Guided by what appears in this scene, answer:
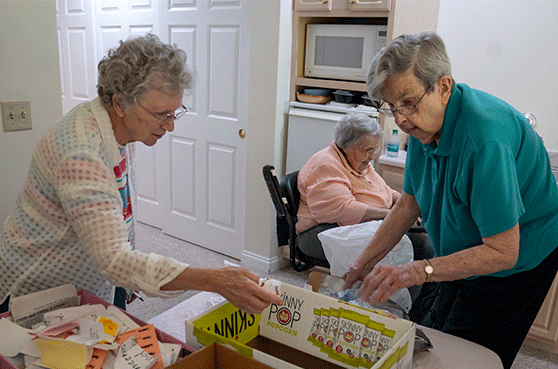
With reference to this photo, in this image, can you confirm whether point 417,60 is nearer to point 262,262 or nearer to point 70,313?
point 70,313

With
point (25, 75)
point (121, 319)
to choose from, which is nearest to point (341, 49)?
point (25, 75)

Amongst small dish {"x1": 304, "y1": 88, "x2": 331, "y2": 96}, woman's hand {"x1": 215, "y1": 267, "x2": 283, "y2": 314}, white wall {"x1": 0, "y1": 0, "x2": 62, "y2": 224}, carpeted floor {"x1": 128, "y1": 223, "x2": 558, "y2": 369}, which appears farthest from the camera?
small dish {"x1": 304, "y1": 88, "x2": 331, "y2": 96}

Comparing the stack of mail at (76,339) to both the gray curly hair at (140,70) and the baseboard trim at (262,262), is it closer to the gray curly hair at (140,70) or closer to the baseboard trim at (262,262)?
the gray curly hair at (140,70)

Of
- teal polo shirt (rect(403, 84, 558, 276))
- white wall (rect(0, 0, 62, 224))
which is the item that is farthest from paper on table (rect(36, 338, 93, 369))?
white wall (rect(0, 0, 62, 224))

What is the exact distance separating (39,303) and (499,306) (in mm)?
1206

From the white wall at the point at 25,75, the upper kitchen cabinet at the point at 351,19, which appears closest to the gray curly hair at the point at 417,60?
the white wall at the point at 25,75

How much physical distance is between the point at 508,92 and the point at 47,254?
265 centimetres

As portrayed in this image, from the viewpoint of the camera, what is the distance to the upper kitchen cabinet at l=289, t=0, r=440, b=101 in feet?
8.63

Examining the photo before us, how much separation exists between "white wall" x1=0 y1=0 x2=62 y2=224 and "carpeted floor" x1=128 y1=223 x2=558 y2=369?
3.09 feet

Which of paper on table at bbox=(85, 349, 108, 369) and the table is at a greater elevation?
paper on table at bbox=(85, 349, 108, 369)

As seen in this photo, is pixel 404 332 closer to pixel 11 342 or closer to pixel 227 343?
pixel 227 343

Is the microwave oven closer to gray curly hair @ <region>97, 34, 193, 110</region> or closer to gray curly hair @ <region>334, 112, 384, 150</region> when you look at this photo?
gray curly hair @ <region>334, 112, 384, 150</region>

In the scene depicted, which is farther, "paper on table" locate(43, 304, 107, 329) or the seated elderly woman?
the seated elderly woman

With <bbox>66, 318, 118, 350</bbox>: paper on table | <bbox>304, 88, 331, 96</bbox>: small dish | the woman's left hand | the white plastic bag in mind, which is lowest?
the white plastic bag
